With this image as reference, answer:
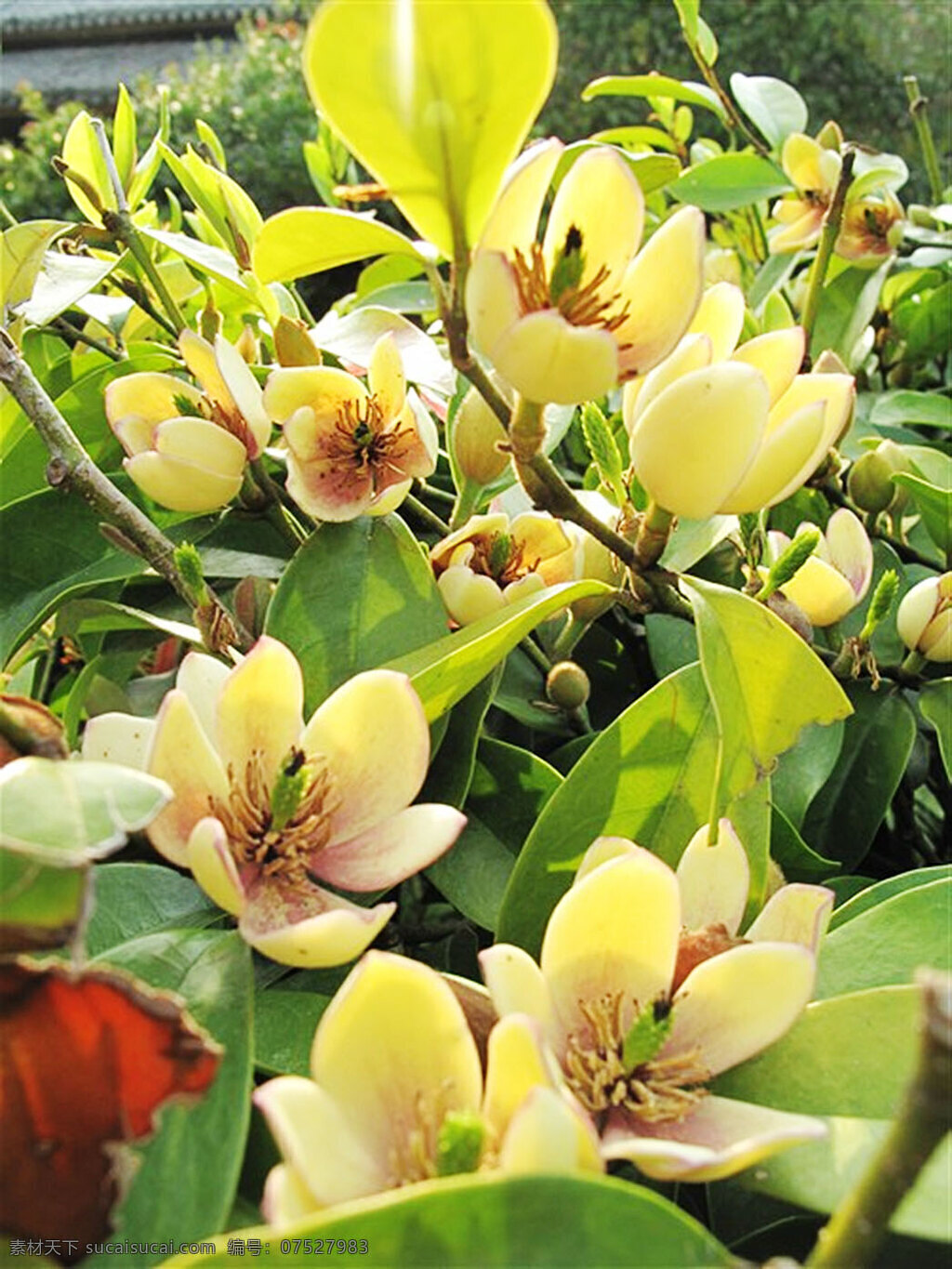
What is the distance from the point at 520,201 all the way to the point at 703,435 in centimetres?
10

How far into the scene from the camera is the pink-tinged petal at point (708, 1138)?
315 millimetres

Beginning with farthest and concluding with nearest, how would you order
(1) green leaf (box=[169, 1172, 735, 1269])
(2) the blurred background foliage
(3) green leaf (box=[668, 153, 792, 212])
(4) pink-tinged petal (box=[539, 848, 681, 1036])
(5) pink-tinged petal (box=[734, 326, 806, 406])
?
(2) the blurred background foliage, (3) green leaf (box=[668, 153, 792, 212]), (5) pink-tinged petal (box=[734, 326, 806, 406]), (4) pink-tinged petal (box=[539, 848, 681, 1036]), (1) green leaf (box=[169, 1172, 735, 1269])

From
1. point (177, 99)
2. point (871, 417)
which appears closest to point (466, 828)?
point (871, 417)

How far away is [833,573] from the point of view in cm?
60

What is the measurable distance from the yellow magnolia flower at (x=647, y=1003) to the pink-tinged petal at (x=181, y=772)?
0.35 ft

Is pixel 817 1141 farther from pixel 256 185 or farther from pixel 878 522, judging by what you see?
pixel 256 185

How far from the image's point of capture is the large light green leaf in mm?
335

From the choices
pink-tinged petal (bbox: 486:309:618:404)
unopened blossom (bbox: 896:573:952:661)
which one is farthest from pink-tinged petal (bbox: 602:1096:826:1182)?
unopened blossom (bbox: 896:573:952:661)

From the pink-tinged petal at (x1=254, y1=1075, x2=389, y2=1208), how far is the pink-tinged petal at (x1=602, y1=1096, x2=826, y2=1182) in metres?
0.06

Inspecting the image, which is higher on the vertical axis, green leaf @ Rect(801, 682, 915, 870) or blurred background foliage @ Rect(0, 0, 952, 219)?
green leaf @ Rect(801, 682, 915, 870)

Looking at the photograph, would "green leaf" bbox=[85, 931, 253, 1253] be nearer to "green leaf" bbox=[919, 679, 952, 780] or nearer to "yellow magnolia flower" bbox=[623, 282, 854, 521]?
"yellow magnolia flower" bbox=[623, 282, 854, 521]

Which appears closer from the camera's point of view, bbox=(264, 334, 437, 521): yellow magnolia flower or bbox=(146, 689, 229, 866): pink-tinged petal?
bbox=(146, 689, 229, 866): pink-tinged petal

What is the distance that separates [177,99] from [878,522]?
5.91m

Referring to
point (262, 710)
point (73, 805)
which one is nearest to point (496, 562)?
point (262, 710)
